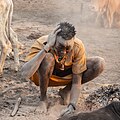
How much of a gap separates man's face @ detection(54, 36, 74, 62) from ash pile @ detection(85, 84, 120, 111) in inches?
32.5

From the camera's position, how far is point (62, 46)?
19.0ft

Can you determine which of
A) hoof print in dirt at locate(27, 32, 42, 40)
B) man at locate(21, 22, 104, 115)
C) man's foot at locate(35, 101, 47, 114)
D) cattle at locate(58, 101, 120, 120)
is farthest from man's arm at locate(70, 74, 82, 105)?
hoof print in dirt at locate(27, 32, 42, 40)

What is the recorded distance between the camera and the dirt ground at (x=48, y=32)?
6512mm

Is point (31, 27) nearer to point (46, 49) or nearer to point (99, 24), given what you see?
point (99, 24)

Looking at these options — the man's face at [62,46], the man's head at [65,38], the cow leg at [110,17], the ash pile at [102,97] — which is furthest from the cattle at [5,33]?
the cow leg at [110,17]

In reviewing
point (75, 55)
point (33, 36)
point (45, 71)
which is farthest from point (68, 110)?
point (33, 36)

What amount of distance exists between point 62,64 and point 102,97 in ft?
2.43

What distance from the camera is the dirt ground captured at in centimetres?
651

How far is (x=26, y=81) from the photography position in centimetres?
770

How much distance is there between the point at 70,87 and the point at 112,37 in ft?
17.2

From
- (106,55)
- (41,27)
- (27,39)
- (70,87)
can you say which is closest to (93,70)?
(70,87)

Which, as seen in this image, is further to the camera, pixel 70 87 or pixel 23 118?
pixel 70 87

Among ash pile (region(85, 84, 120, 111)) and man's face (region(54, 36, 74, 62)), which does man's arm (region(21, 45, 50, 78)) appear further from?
ash pile (region(85, 84, 120, 111))

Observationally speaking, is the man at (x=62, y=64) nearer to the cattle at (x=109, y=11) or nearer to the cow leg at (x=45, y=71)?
the cow leg at (x=45, y=71)
